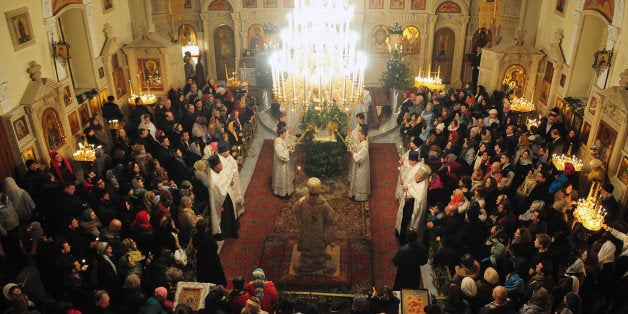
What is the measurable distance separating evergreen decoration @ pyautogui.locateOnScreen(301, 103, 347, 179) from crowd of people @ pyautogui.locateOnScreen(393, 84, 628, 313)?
181 cm

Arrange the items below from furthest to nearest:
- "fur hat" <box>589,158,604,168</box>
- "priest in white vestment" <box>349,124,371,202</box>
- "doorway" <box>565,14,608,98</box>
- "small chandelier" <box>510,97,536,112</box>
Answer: "small chandelier" <box>510,97,536,112</box> < "doorway" <box>565,14,608,98</box> < "priest in white vestment" <box>349,124,371,202</box> < "fur hat" <box>589,158,604,168</box>

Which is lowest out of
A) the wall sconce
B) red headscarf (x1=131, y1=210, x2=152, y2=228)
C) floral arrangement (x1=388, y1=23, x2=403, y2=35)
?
red headscarf (x1=131, y1=210, x2=152, y2=228)

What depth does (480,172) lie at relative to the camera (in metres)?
9.49

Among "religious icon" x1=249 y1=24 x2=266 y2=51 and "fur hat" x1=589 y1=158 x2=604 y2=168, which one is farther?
"religious icon" x1=249 y1=24 x2=266 y2=51

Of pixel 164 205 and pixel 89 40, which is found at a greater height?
pixel 89 40

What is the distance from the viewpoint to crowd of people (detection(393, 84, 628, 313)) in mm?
6672

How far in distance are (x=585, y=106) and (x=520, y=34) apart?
10.4 ft

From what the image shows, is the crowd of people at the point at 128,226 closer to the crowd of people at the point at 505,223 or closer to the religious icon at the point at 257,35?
the crowd of people at the point at 505,223

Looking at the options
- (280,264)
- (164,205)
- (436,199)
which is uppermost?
(164,205)

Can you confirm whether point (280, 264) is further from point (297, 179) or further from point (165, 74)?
point (165, 74)

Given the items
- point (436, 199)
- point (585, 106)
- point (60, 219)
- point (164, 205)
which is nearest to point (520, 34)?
point (585, 106)

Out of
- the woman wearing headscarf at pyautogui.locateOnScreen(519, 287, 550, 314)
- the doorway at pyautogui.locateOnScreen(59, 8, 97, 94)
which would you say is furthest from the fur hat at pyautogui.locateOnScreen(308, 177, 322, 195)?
the doorway at pyautogui.locateOnScreen(59, 8, 97, 94)

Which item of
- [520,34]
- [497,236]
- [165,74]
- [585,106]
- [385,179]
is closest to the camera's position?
[497,236]

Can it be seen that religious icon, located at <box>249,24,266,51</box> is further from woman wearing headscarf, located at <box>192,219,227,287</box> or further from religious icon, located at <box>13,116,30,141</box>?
woman wearing headscarf, located at <box>192,219,227,287</box>
